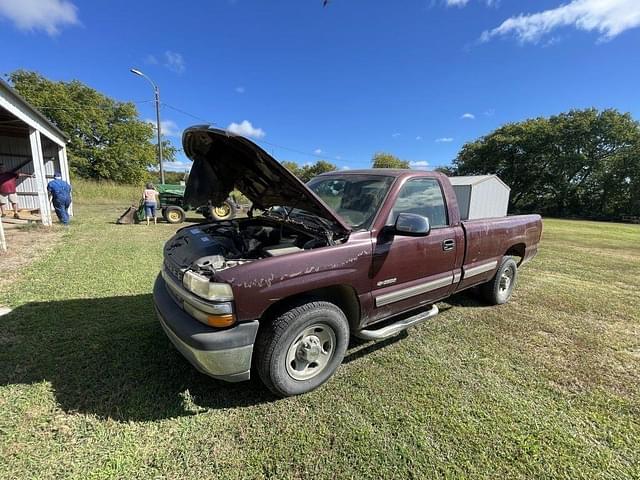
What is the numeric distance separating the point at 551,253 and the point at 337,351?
9.14 metres

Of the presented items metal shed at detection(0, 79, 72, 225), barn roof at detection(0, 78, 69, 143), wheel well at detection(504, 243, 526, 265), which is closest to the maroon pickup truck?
wheel well at detection(504, 243, 526, 265)

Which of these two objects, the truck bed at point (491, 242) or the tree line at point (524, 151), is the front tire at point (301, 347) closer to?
the truck bed at point (491, 242)

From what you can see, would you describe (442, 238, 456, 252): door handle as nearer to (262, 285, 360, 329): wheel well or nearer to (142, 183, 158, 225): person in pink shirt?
(262, 285, 360, 329): wheel well

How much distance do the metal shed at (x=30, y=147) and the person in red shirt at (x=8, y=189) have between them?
21.8 inches

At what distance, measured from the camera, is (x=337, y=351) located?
2.59 metres

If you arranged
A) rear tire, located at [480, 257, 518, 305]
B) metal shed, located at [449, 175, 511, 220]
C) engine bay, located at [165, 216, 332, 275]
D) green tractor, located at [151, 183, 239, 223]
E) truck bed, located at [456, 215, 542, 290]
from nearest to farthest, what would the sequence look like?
engine bay, located at [165, 216, 332, 275] → truck bed, located at [456, 215, 542, 290] → rear tire, located at [480, 257, 518, 305] → green tractor, located at [151, 183, 239, 223] → metal shed, located at [449, 175, 511, 220]

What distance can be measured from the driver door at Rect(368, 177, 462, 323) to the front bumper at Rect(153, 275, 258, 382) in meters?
1.19

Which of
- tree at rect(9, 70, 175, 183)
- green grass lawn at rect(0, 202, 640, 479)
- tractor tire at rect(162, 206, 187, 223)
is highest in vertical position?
tree at rect(9, 70, 175, 183)

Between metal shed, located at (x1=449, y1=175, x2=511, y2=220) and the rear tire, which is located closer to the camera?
the rear tire

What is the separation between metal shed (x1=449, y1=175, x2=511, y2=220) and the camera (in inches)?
624

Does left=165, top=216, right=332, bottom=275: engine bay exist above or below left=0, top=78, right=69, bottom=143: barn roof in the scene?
below

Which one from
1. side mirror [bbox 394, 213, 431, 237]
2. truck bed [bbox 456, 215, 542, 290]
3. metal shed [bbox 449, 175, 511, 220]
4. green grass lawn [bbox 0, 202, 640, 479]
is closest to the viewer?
green grass lawn [bbox 0, 202, 640, 479]

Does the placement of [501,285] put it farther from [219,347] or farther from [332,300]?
[219,347]

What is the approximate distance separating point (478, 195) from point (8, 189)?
2134 cm
